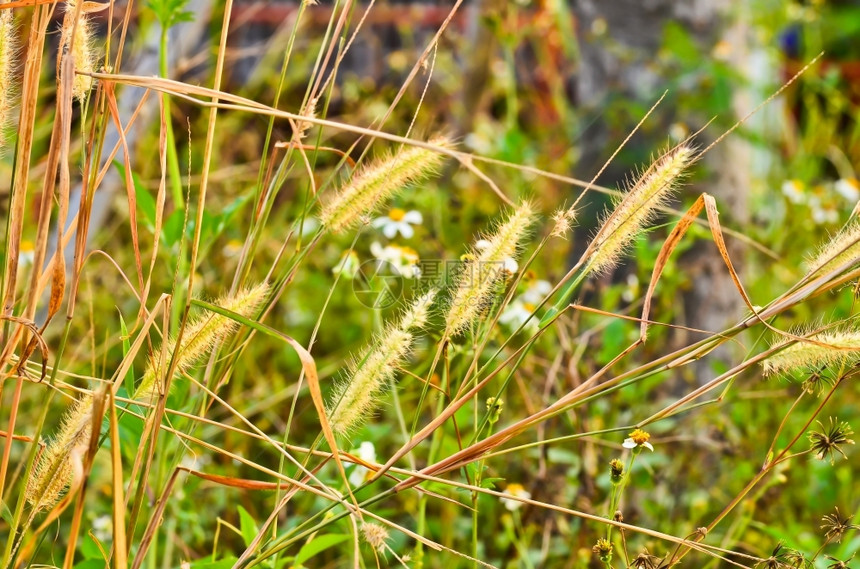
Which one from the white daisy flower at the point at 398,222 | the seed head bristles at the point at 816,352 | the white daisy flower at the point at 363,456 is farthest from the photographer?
the white daisy flower at the point at 398,222

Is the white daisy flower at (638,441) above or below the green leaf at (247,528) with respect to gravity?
above

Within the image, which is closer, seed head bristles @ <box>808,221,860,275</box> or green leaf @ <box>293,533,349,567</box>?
seed head bristles @ <box>808,221,860,275</box>

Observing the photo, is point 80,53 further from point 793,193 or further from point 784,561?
point 793,193

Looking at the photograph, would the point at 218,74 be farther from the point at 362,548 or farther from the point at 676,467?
the point at 676,467

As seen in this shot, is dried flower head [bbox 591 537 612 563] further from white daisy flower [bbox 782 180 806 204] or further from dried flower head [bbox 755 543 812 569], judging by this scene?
white daisy flower [bbox 782 180 806 204]

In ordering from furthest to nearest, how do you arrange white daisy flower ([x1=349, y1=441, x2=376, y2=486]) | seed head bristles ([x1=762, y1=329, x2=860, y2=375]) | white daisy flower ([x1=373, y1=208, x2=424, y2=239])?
white daisy flower ([x1=373, y1=208, x2=424, y2=239])
white daisy flower ([x1=349, y1=441, x2=376, y2=486])
seed head bristles ([x1=762, y1=329, x2=860, y2=375])

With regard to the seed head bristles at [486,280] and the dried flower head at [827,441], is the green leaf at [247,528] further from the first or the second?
the dried flower head at [827,441]

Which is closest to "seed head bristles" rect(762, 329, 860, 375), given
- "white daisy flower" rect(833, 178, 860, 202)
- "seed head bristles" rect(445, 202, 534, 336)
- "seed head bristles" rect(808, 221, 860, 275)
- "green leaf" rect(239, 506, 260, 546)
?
"seed head bristles" rect(808, 221, 860, 275)

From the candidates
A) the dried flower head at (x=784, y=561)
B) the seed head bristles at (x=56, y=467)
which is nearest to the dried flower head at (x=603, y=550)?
the dried flower head at (x=784, y=561)
